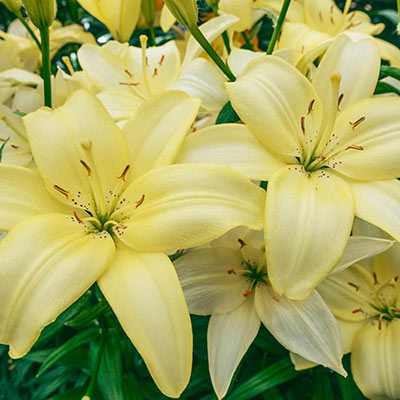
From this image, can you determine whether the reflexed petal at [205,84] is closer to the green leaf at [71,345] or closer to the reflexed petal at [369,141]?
the reflexed petal at [369,141]

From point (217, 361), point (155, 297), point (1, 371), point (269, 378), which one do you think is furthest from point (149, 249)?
point (1, 371)

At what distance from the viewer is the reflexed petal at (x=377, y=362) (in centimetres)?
56

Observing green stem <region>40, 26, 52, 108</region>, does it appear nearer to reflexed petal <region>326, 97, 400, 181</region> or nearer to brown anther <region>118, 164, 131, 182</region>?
brown anther <region>118, 164, 131, 182</region>

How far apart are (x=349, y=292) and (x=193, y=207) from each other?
234 mm

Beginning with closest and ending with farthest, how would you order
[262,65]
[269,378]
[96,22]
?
[262,65]
[269,378]
[96,22]

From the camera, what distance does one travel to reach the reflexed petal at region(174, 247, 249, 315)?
519 millimetres

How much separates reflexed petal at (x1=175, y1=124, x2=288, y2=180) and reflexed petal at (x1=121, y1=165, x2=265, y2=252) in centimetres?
3

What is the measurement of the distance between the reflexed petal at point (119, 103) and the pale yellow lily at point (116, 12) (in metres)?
0.19

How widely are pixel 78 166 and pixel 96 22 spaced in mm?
723

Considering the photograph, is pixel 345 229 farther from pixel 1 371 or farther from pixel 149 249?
pixel 1 371

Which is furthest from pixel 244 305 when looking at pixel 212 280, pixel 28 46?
pixel 28 46

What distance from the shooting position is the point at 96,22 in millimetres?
1114

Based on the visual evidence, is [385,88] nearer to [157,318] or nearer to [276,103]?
[276,103]

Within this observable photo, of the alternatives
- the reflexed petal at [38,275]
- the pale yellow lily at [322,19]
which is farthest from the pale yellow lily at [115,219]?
the pale yellow lily at [322,19]
